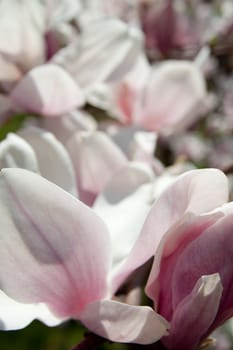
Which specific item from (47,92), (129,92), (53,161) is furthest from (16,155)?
(129,92)

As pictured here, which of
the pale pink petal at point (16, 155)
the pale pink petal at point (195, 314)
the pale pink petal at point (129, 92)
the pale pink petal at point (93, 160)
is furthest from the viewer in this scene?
the pale pink petal at point (129, 92)

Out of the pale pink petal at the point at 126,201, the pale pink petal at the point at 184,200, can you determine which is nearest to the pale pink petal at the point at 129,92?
the pale pink petal at the point at 126,201

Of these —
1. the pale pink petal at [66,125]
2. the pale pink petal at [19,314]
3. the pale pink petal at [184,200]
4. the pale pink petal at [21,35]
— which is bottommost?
the pale pink petal at [66,125]

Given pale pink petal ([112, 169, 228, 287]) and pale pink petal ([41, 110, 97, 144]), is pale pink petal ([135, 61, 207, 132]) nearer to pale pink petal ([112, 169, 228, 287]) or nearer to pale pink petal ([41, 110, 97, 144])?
pale pink petal ([41, 110, 97, 144])

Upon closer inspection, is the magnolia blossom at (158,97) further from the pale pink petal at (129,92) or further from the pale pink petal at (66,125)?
the pale pink petal at (66,125)

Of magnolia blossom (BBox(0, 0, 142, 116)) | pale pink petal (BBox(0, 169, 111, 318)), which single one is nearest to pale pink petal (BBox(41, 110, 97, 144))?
magnolia blossom (BBox(0, 0, 142, 116))

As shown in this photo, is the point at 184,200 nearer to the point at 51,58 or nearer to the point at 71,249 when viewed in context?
the point at 71,249

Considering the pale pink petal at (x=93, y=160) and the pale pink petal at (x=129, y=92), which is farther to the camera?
the pale pink petal at (x=129, y=92)
